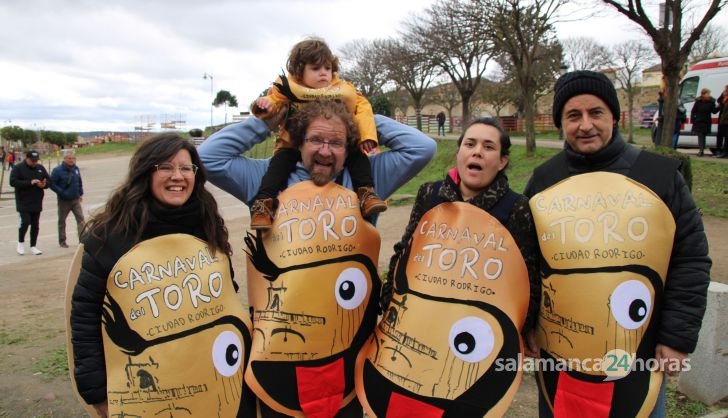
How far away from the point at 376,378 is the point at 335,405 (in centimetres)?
26

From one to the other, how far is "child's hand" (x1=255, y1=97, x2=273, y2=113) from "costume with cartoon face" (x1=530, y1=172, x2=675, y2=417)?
1.59 meters

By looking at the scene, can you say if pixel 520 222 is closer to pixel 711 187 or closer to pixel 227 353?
pixel 227 353

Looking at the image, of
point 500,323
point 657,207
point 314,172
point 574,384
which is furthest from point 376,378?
point 657,207

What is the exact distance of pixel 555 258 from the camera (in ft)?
7.30

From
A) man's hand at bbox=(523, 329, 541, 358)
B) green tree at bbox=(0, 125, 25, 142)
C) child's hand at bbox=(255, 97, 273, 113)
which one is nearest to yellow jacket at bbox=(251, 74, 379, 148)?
child's hand at bbox=(255, 97, 273, 113)

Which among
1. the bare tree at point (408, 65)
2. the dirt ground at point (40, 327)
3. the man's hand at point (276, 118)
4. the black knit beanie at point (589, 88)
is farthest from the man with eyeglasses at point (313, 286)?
the bare tree at point (408, 65)

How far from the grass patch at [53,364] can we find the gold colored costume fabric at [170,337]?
7.90 ft

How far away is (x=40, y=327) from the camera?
16.8ft

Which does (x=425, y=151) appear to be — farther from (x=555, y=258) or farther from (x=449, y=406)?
(x=449, y=406)

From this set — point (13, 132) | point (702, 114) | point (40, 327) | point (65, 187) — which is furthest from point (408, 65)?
point (13, 132)

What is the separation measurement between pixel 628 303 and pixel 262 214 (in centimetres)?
168

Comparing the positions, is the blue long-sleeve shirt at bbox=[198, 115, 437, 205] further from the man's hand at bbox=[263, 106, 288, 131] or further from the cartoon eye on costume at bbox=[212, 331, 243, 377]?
the cartoon eye on costume at bbox=[212, 331, 243, 377]

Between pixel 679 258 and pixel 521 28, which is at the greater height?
pixel 521 28

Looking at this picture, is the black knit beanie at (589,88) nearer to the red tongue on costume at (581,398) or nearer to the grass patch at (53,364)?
the red tongue on costume at (581,398)
